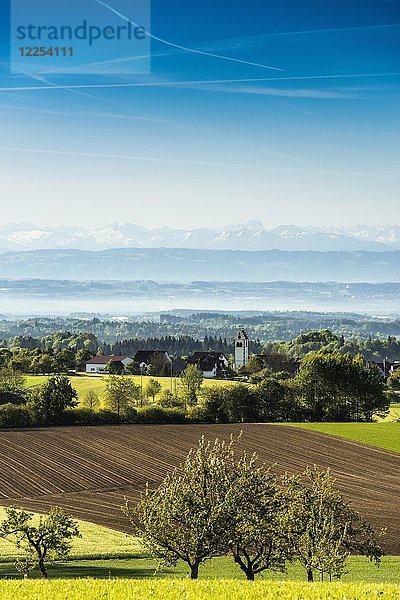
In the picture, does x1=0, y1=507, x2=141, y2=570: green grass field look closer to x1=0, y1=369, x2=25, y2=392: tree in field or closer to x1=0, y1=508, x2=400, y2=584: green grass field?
x1=0, y1=508, x2=400, y2=584: green grass field

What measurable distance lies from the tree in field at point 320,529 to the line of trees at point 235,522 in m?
0.03

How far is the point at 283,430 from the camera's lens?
215 ft

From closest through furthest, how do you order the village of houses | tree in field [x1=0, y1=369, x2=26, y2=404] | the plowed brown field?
the plowed brown field, tree in field [x1=0, y1=369, x2=26, y2=404], the village of houses

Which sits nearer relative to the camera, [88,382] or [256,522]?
[256,522]

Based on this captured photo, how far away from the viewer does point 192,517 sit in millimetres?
20000

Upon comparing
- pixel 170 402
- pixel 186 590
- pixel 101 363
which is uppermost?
pixel 186 590

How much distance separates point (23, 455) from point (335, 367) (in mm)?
36455

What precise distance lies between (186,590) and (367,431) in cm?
5473

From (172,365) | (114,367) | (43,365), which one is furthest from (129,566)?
(172,365)

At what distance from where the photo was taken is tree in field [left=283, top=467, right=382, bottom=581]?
21.1 meters

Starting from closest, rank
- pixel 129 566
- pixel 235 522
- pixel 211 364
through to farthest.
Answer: pixel 235 522
pixel 129 566
pixel 211 364

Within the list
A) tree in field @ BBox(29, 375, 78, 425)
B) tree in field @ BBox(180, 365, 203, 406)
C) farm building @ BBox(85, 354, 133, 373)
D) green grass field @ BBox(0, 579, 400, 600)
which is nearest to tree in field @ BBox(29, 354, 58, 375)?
farm building @ BBox(85, 354, 133, 373)

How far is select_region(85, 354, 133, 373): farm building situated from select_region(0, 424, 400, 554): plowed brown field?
55.2m

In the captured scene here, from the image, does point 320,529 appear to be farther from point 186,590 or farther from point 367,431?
point 367,431
